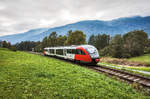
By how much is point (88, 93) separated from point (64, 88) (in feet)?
4.64

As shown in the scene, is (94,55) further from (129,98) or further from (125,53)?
(125,53)

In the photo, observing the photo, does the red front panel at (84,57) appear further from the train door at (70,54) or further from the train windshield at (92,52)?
the train door at (70,54)

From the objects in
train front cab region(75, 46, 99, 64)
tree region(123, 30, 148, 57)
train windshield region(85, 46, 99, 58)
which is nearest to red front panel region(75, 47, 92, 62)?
train front cab region(75, 46, 99, 64)

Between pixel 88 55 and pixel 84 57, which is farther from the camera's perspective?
pixel 84 57

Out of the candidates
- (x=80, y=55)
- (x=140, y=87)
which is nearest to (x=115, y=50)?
(x=80, y=55)

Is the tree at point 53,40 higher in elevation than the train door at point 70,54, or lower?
higher

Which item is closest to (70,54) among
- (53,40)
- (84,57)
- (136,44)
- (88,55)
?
(84,57)

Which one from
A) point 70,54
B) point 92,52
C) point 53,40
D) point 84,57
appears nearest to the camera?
point 92,52

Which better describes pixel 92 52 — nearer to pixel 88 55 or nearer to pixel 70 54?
pixel 88 55

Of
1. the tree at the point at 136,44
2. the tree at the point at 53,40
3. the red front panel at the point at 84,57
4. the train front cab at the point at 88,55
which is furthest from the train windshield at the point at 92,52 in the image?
the tree at the point at 53,40

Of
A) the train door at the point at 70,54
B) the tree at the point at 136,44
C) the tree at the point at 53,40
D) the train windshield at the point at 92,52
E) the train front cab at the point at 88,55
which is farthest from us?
the tree at the point at 53,40

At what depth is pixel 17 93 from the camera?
5141 mm

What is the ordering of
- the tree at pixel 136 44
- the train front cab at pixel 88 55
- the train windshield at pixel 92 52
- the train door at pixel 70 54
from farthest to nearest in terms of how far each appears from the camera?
the tree at pixel 136 44
the train door at pixel 70 54
the train windshield at pixel 92 52
the train front cab at pixel 88 55

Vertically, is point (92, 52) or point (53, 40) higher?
point (53, 40)
